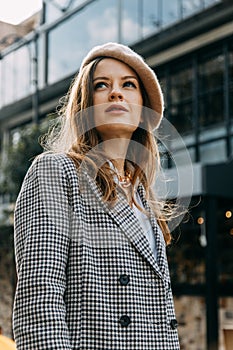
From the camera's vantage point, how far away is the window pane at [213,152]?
8.21m

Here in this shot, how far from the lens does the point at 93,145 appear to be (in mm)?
1502

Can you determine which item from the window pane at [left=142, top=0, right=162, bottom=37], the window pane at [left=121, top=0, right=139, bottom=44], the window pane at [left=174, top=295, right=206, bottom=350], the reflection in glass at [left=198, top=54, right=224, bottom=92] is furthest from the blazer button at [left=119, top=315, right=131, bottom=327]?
the window pane at [left=121, top=0, right=139, bottom=44]

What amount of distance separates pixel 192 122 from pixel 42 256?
739 cm

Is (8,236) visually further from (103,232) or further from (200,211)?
(103,232)

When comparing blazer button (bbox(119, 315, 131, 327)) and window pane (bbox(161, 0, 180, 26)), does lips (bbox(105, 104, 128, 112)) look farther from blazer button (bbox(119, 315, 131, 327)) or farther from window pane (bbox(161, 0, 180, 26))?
window pane (bbox(161, 0, 180, 26))

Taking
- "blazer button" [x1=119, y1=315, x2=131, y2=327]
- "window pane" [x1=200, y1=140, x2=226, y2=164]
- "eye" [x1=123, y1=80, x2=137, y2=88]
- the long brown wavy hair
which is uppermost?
"window pane" [x1=200, y1=140, x2=226, y2=164]

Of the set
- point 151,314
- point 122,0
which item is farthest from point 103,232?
point 122,0

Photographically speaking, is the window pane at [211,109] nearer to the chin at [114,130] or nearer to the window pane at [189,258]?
the window pane at [189,258]

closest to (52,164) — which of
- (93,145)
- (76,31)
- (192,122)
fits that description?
(93,145)

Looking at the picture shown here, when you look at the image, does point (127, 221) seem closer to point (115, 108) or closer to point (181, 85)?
point (115, 108)

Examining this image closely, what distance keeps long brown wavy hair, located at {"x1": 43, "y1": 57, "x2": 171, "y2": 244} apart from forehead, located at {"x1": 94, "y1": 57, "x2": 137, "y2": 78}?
0.04 ft

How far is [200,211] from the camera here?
27.6 ft

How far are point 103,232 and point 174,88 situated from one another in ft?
25.6

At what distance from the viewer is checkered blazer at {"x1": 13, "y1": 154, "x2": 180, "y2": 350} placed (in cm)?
124
